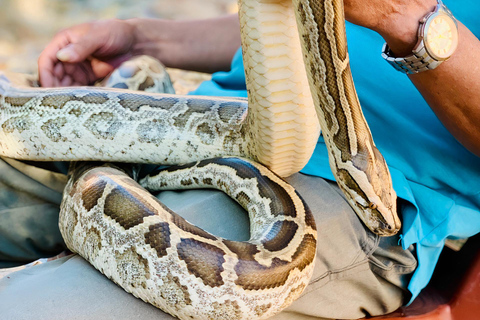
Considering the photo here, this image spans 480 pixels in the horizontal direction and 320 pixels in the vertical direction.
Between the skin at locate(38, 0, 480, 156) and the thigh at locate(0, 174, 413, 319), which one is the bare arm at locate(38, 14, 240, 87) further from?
the thigh at locate(0, 174, 413, 319)

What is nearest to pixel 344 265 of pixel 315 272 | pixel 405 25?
pixel 315 272

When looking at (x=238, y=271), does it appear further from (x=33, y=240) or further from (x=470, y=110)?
(x=33, y=240)

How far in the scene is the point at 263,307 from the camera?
48.2 inches

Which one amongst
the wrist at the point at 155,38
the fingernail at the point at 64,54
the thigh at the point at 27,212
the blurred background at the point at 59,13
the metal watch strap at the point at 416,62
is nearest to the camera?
the metal watch strap at the point at 416,62

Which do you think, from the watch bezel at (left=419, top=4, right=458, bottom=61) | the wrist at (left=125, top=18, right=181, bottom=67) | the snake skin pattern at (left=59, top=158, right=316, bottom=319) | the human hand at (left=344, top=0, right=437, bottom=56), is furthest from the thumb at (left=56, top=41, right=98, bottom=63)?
the watch bezel at (left=419, top=4, right=458, bottom=61)

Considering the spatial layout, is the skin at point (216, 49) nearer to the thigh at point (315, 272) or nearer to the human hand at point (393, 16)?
the human hand at point (393, 16)

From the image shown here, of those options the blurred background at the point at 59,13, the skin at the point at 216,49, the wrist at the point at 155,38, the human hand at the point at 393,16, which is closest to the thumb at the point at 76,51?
the skin at the point at 216,49

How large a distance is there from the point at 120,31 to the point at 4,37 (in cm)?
445

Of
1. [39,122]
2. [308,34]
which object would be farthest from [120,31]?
[308,34]

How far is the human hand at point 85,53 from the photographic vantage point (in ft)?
7.44

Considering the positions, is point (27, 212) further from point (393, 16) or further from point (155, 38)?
point (393, 16)

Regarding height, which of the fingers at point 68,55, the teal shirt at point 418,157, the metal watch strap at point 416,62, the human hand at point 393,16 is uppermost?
the human hand at point 393,16

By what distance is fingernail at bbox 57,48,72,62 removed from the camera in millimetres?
2232

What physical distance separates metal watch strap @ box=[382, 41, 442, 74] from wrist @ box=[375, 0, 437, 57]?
0.08 feet
